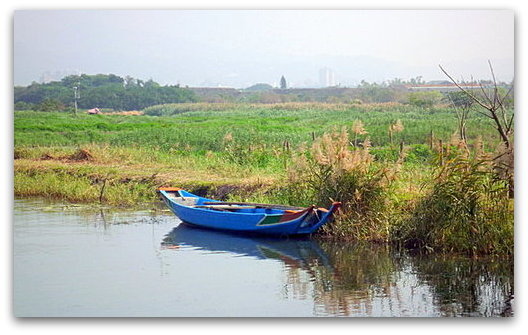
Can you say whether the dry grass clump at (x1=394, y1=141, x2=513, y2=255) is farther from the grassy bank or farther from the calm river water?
the calm river water

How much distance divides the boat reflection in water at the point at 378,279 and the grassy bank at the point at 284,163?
0.69 feet

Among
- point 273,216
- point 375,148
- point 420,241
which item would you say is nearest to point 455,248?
point 420,241

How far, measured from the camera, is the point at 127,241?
8.30m

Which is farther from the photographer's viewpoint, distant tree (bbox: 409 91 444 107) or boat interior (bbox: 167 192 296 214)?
boat interior (bbox: 167 192 296 214)

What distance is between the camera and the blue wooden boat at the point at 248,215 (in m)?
8.29

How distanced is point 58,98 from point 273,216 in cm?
224

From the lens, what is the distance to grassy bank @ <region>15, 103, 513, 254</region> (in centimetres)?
732

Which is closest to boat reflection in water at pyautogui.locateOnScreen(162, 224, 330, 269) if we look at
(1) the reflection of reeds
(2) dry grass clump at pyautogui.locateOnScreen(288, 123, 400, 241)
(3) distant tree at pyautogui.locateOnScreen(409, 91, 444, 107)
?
(1) the reflection of reeds

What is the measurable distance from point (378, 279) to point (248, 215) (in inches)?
74.6

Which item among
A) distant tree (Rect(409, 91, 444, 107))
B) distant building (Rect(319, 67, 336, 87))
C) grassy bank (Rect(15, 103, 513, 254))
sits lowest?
grassy bank (Rect(15, 103, 513, 254))

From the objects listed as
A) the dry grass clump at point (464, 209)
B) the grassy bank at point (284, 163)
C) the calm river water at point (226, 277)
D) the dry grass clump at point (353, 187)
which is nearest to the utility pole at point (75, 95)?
the grassy bank at point (284, 163)

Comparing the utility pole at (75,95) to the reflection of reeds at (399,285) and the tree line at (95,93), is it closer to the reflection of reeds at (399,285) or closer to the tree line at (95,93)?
the tree line at (95,93)

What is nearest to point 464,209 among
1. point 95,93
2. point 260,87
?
point 260,87

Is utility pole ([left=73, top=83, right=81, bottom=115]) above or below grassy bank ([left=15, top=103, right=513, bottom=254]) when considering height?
above
